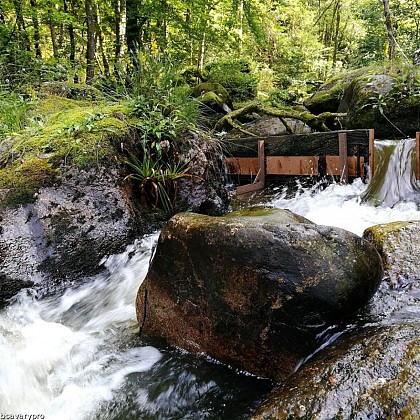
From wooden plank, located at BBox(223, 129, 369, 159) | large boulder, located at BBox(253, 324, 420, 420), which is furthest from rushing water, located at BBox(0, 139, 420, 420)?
wooden plank, located at BBox(223, 129, 369, 159)

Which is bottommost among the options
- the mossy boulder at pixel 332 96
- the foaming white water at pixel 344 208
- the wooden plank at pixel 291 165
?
the foaming white water at pixel 344 208

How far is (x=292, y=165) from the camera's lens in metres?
7.13

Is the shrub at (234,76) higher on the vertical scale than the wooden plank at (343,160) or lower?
higher

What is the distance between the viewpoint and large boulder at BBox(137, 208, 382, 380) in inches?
82.3

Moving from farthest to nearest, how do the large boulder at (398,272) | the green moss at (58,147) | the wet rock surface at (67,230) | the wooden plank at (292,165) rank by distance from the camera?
1. the wooden plank at (292,165)
2. the green moss at (58,147)
3. the wet rock surface at (67,230)
4. the large boulder at (398,272)

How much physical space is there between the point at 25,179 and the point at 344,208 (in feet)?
14.4

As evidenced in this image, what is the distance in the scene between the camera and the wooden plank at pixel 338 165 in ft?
20.9

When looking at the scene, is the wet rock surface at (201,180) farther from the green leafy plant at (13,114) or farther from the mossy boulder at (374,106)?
the mossy boulder at (374,106)

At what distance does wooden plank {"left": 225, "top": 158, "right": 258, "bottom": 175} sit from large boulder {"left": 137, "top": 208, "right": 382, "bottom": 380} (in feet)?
17.0

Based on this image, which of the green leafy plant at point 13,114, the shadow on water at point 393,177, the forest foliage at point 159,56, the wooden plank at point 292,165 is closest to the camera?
the forest foliage at point 159,56

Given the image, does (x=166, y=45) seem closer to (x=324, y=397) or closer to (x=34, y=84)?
Answer: (x=34, y=84)

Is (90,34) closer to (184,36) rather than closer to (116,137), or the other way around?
(184,36)

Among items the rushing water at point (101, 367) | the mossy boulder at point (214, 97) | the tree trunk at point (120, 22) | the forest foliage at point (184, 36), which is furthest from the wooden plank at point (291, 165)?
the mossy boulder at point (214, 97)

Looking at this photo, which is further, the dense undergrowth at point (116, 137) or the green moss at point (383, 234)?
the dense undergrowth at point (116, 137)
